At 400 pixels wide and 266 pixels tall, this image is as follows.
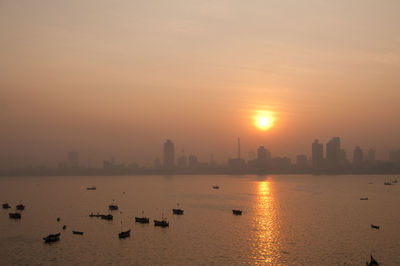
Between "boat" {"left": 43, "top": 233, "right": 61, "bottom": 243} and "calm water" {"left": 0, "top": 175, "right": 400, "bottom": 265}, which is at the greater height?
"boat" {"left": 43, "top": 233, "right": 61, "bottom": 243}

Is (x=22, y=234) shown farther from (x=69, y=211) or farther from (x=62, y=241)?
(x=69, y=211)

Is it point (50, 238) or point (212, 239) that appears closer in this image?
point (50, 238)

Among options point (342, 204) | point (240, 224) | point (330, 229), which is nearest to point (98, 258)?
point (240, 224)

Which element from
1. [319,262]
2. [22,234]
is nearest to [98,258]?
[22,234]

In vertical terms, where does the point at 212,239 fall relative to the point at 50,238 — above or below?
below

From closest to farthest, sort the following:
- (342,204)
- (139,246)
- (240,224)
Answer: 1. (139,246)
2. (240,224)
3. (342,204)

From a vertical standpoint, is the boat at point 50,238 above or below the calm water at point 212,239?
above

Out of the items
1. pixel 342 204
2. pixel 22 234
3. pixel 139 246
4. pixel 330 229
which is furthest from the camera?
pixel 342 204

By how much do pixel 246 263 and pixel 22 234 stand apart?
55929 mm

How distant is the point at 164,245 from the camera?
76375 mm

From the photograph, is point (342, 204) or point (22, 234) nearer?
point (22, 234)

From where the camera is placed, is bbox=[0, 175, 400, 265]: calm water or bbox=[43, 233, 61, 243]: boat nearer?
bbox=[0, 175, 400, 265]: calm water

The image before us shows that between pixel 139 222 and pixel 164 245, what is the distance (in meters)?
28.9

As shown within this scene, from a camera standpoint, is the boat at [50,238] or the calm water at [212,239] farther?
the boat at [50,238]
